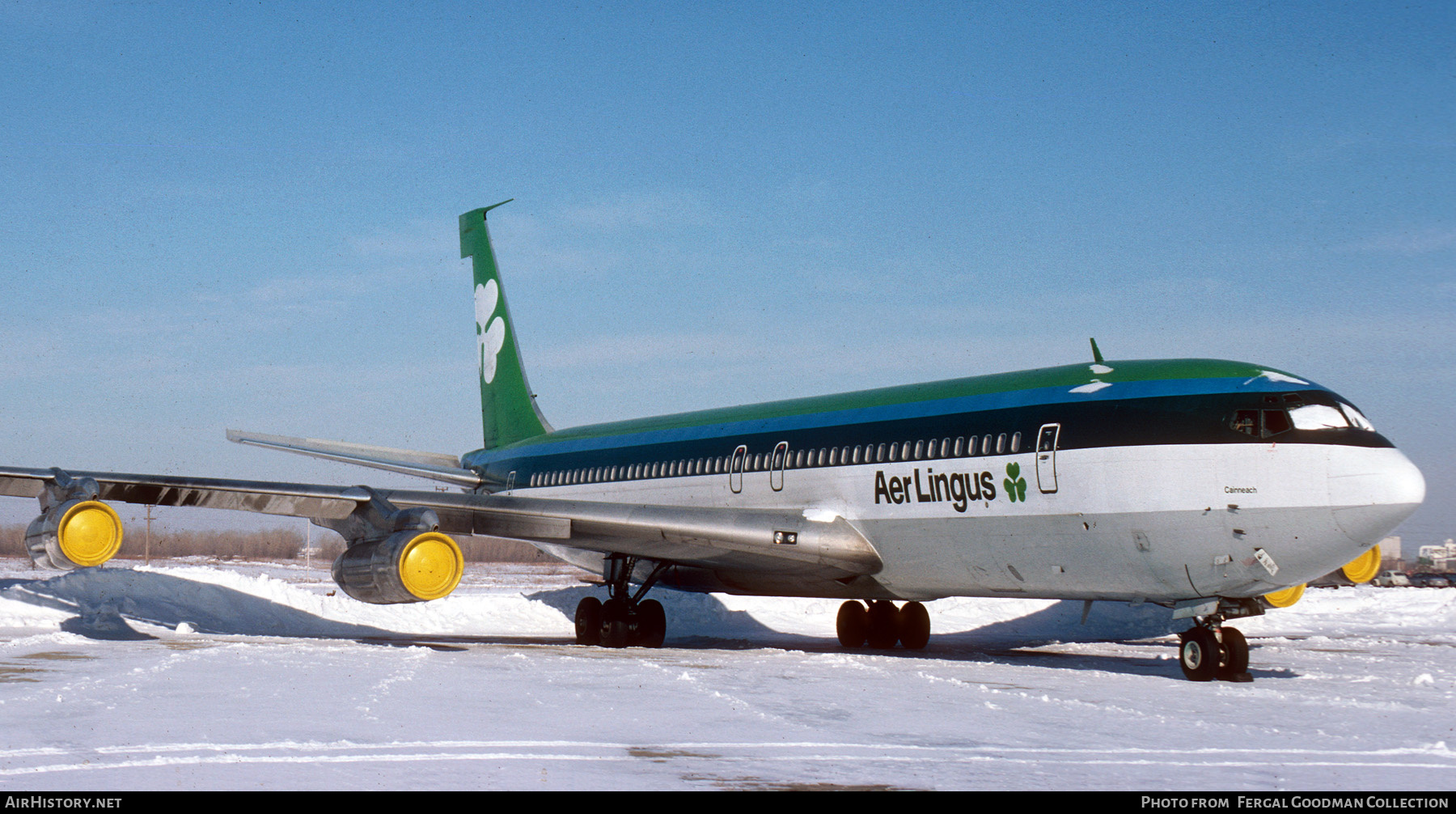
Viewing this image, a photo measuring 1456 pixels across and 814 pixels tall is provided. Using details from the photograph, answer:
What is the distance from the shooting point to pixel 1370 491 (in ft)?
42.0

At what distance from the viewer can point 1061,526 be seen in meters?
14.9

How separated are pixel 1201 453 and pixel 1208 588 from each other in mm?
1514

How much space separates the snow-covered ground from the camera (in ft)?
24.9

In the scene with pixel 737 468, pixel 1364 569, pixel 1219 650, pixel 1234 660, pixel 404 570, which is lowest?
pixel 1234 660

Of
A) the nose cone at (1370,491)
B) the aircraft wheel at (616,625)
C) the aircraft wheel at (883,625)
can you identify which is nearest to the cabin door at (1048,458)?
the nose cone at (1370,491)

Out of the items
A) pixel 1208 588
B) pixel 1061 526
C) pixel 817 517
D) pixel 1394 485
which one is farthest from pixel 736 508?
pixel 1394 485

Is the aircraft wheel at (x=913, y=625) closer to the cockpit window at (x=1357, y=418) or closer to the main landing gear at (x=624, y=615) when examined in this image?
the main landing gear at (x=624, y=615)

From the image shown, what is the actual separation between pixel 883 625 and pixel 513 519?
6.60 meters

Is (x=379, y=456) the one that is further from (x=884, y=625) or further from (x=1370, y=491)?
(x=1370, y=491)

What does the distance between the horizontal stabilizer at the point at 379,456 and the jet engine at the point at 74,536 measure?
482 centimetres

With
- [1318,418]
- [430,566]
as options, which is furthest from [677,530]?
[1318,418]

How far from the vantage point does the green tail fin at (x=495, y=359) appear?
27609 mm

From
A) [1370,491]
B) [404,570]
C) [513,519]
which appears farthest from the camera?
[513,519]
